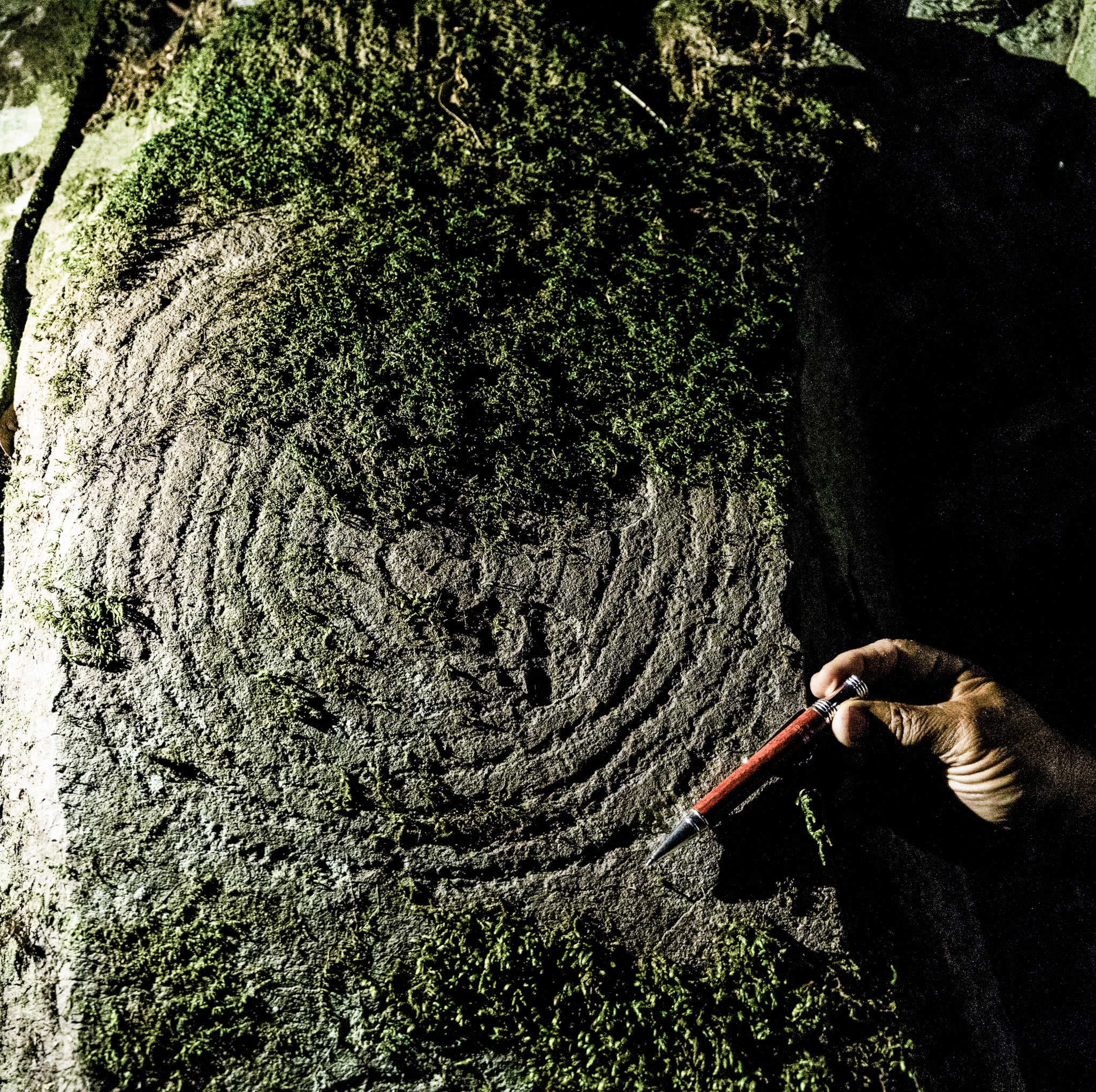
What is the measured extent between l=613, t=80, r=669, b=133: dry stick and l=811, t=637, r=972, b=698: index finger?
1524 millimetres

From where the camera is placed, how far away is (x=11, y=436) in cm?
210

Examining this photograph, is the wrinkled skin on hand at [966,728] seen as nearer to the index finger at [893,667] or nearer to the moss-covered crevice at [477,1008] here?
the index finger at [893,667]

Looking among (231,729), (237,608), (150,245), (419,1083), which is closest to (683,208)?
(150,245)

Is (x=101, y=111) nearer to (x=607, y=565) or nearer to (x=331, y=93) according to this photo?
(x=331, y=93)

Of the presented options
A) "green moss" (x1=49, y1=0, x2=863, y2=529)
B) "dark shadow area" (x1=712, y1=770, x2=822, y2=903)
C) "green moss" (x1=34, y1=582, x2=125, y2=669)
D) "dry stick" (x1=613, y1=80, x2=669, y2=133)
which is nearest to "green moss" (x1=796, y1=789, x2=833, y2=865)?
"dark shadow area" (x1=712, y1=770, x2=822, y2=903)

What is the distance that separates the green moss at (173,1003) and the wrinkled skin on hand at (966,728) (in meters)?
1.40

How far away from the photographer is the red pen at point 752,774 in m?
1.67

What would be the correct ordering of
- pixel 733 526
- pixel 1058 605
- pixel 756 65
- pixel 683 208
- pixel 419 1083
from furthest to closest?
pixel 1058 605 → pixel 756 65 → pixel 683 208 → pixel 733 526 → pixel 419 1083

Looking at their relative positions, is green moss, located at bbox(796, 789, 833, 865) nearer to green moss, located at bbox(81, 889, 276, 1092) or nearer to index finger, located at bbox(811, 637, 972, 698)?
index finger, located at bbox(811, 637, 972, 698)

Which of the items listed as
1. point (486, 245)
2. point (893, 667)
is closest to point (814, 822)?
point (893, 667)

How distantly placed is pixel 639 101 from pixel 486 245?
2.22 feet

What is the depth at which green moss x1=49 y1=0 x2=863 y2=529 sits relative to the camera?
185 cm

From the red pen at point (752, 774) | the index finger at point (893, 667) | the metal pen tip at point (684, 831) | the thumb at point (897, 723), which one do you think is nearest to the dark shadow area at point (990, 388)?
the index finger at point (893, 667)

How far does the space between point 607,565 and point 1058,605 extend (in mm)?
1685
